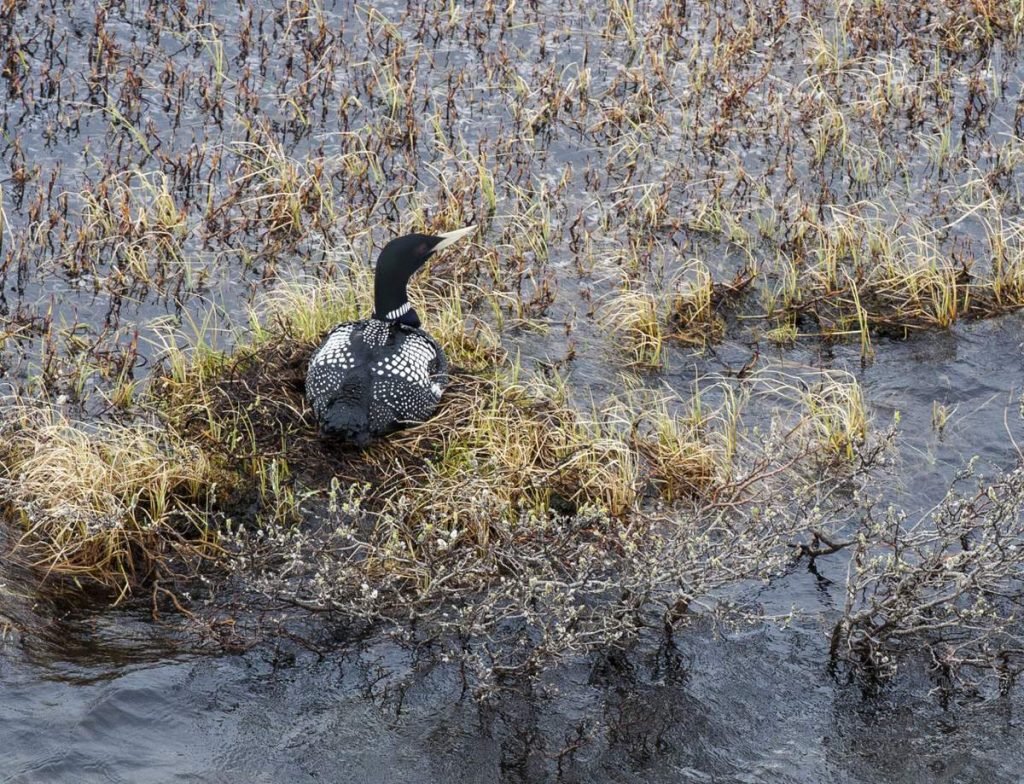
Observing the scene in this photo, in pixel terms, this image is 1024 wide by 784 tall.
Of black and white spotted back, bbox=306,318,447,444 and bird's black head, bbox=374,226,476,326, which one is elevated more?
bird's black head, bbox=374,226,476,326

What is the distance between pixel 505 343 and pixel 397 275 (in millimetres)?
927

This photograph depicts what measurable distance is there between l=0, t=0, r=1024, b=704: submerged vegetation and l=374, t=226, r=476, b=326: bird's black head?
1.44 ft

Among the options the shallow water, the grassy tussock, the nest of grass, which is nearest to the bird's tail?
the nest of grass

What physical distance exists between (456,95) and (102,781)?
5892mm

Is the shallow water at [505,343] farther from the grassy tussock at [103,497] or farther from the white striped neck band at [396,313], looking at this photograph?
the white striped neck band at [396,313]

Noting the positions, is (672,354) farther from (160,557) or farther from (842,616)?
(160,557)

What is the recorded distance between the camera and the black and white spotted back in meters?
6.16

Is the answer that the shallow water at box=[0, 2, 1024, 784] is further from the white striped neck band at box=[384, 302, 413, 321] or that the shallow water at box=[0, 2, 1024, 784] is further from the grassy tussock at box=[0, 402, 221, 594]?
the white striped neck band at box=[384, 302, 413, 321]

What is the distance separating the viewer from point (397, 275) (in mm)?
6727

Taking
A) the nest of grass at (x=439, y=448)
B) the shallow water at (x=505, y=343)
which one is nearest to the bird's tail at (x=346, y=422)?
the nest of grass at (x=439, y=448)

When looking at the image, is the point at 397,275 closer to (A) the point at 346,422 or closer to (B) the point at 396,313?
(B) the point at 396,313

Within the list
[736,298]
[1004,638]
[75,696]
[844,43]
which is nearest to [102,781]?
[75,696]

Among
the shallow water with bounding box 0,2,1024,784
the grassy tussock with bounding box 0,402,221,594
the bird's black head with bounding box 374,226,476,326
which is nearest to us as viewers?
the shallow water with bounding box 0,2,1024,784

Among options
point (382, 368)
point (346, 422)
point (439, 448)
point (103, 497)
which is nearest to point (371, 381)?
point (382, 368)
